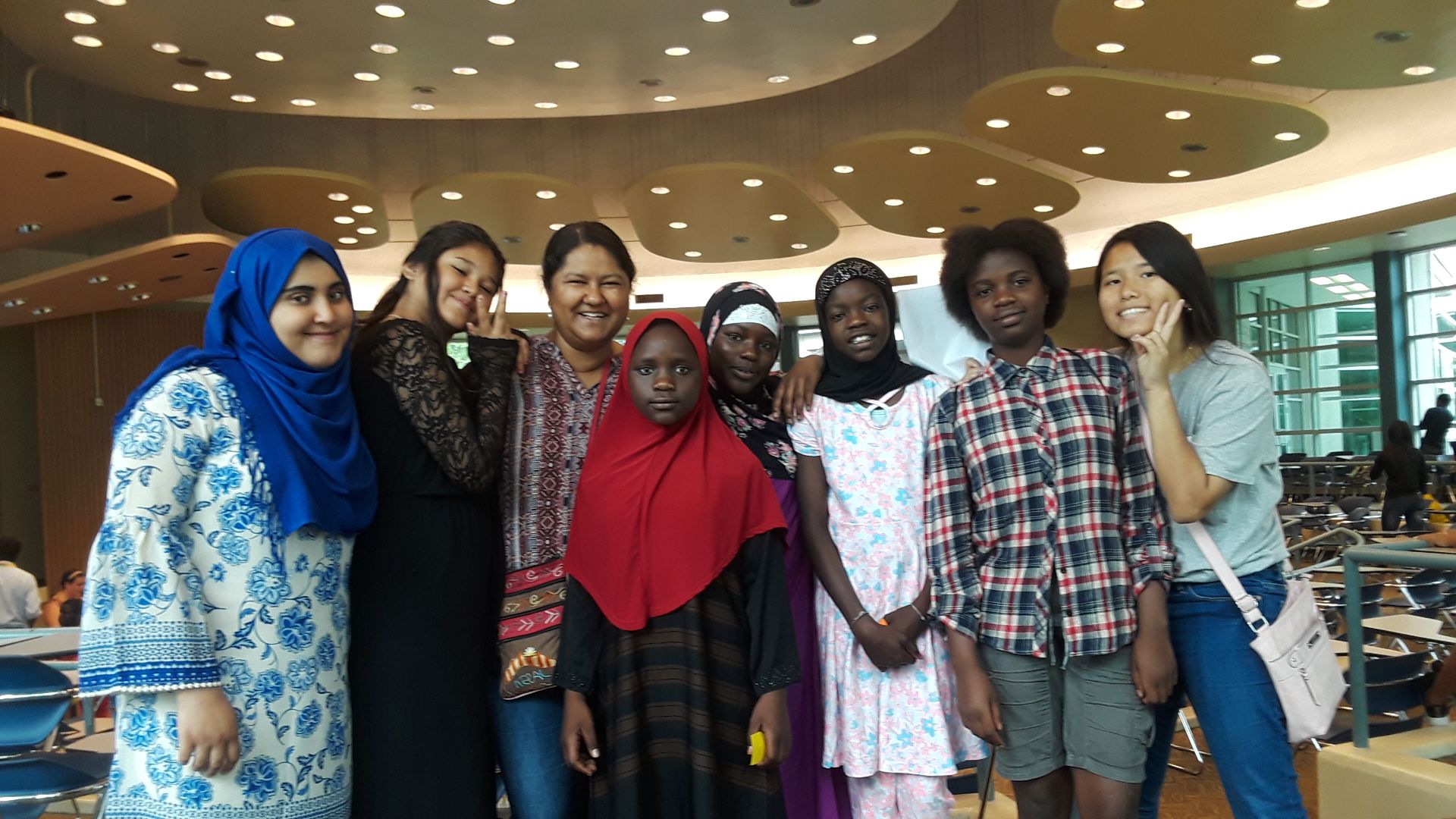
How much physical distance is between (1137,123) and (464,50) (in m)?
4.83

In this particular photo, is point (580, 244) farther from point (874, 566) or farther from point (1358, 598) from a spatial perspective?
point (1358, 598)

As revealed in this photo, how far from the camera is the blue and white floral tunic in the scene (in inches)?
67.8

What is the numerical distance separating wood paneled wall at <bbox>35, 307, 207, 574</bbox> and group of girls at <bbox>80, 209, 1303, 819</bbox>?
11.6m

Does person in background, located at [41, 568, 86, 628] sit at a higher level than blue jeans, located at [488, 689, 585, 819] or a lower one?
lower

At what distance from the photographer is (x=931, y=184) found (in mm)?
9805

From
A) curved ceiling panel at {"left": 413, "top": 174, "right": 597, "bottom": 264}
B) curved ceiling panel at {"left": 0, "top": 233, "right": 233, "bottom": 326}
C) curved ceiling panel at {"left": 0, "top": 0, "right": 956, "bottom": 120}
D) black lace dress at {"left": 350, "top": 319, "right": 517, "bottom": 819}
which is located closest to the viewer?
black lace dress at {"left": 350, "top": 319, "right": 517, "bottom": 819}

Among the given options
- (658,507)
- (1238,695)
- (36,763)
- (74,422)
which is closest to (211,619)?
(658,507)

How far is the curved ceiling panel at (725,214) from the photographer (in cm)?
988

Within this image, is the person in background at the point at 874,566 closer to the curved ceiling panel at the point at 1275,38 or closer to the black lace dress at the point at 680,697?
the black lace dress at the point at 680,697

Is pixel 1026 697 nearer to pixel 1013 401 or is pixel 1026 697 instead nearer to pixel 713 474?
pixel 1013 401

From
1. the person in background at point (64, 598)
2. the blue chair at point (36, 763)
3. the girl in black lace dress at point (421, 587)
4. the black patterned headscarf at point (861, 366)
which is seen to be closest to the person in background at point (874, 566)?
the black patterned headscarf at point (861, 366)

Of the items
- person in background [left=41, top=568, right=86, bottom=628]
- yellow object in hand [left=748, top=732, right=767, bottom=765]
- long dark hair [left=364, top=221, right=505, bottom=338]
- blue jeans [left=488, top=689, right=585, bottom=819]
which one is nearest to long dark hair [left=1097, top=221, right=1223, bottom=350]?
yellow object in hand [left=748, top=732, right=767, bottom=765]

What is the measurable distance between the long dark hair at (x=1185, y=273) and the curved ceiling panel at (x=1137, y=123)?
514 centimetres

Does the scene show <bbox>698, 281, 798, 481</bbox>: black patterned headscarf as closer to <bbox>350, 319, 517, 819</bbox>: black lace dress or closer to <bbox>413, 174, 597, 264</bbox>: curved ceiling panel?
<bbox>350, 319, 517, 819</bbox>: black lace dress
